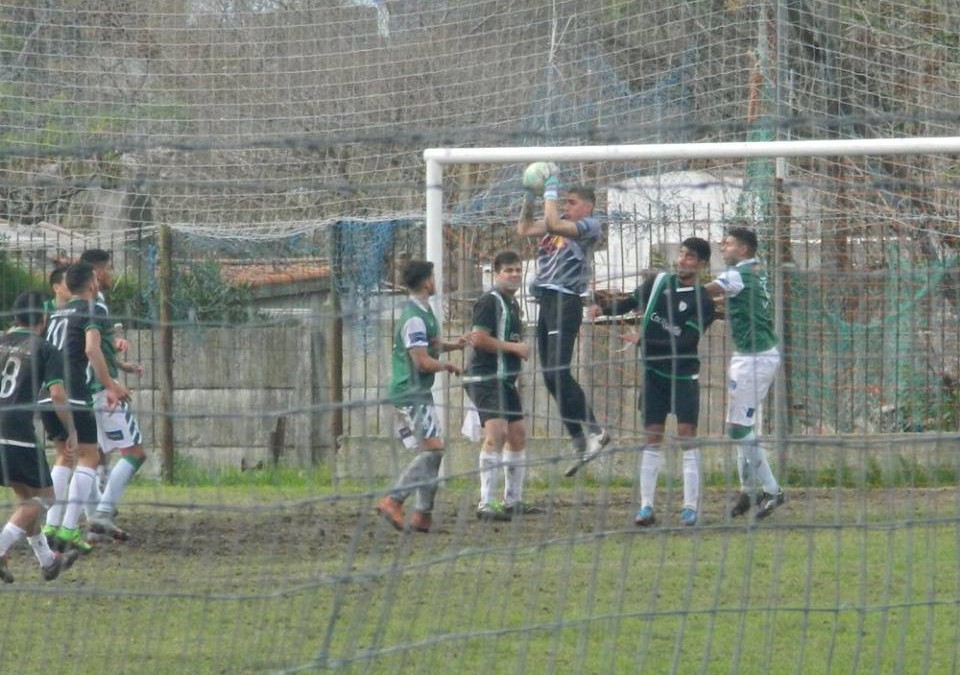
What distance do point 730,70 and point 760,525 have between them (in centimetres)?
617

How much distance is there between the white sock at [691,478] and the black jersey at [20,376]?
9.62 ft

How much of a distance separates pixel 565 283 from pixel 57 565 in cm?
285

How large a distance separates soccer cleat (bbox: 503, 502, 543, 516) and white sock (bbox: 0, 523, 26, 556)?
93.8 inches

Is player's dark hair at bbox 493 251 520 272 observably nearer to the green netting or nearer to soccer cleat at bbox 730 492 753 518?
the green netting

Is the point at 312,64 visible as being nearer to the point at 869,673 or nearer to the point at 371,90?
the point at 371,90

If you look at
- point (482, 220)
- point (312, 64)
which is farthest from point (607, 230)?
point (312, 64)

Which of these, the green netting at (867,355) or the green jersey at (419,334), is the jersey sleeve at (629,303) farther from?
the green jersey at (419,334)

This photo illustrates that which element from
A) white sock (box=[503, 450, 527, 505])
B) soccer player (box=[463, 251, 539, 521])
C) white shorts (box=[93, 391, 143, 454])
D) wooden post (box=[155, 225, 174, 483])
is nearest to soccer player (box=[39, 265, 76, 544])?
white shorts (box=[93, 391, 143, 454])

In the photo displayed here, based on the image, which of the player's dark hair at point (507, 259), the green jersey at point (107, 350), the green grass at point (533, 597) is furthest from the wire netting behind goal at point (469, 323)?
the green jersey at point (107, 350)

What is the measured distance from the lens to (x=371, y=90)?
37.3 feet

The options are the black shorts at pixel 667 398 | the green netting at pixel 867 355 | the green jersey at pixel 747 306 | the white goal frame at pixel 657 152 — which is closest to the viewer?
the black shorts at pixel 667 398

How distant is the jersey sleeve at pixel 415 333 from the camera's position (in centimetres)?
456

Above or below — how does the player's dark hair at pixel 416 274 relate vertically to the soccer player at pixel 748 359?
above

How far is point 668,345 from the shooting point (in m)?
6.45
